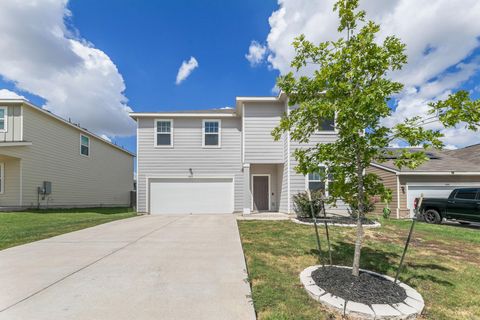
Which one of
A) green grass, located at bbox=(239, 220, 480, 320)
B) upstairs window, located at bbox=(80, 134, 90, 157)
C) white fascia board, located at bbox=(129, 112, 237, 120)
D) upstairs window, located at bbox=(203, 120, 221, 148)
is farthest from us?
upstairs window, located at bbox=(80, 134, 90, 157)

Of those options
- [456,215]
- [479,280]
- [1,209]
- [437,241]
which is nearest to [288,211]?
[437,241]

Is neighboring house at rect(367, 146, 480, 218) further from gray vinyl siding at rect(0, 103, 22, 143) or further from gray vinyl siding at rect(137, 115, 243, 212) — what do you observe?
gray vinyl siding at rect(0, 103, 22, 143)

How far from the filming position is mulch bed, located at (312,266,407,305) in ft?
9.93

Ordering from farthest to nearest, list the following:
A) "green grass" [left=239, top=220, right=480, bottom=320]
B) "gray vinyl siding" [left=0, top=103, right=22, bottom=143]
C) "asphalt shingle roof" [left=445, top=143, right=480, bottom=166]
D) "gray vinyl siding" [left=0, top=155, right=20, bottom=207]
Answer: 1. "asphalt shingle roof" [left=445, top=143, right=480, bottom=166]
2. "gray vinyl siding" [left=0, top=103, right=22, bottom=143]
3. "gray vinyl siding" [left=0, top=155, right=20, bottom=207]
4. "green grass" [left=239, top=220, right=480, bottom=320]

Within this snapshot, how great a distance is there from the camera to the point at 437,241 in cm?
654

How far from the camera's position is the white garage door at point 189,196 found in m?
13.0

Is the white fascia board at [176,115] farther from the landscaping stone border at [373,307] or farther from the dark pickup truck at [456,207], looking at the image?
the landscaping stone border at [373,307]

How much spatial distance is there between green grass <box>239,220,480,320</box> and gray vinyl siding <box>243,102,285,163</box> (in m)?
4.95

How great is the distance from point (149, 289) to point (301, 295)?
6.55 ft

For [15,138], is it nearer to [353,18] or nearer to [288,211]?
[288,211]

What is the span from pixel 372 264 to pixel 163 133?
11.2 m

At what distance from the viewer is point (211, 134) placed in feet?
43.7

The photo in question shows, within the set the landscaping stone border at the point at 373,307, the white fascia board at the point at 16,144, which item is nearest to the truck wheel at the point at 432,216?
the landscaping stone border at the point at 373,307

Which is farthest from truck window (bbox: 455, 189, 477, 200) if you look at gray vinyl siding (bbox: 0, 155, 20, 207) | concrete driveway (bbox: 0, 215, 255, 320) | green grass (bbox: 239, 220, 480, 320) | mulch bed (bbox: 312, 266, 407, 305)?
gray vinyl siding (bbox: 0, 155, 20, 207)
